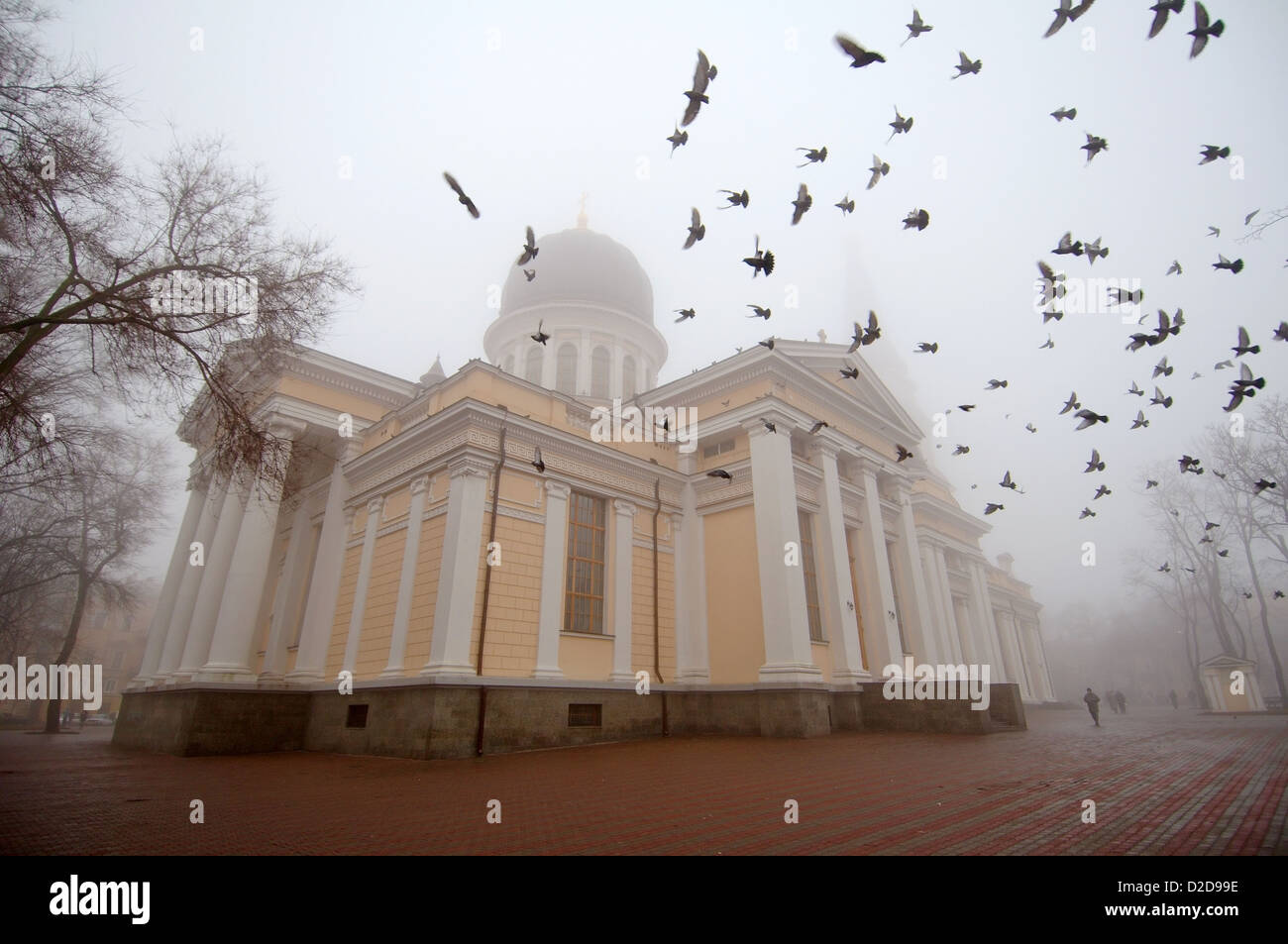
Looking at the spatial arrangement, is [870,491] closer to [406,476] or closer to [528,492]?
[528,492]

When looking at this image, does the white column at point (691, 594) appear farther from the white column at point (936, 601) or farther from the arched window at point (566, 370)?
the white column at point (936, 601)

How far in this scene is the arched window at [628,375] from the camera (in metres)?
28.5

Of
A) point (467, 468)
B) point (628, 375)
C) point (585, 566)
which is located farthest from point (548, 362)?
point (467, 468)

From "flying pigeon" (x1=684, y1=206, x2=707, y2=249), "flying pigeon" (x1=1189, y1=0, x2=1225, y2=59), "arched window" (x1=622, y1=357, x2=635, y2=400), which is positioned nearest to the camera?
"flying pigeon" (x1=1189, y1=0, x2=1225, y2=59)

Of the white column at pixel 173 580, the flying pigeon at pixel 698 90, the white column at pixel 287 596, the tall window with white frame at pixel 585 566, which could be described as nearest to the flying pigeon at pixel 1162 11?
the flying pigeon at pixel 698 90

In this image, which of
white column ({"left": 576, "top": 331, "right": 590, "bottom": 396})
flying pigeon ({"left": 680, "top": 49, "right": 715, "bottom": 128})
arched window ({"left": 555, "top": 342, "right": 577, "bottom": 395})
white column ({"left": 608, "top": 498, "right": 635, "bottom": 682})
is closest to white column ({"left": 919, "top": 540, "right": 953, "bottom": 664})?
white column ({"left": 608, "top": 498, "right": 635, "bottom": 682})

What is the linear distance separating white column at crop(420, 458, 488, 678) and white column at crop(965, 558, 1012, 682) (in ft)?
99.2

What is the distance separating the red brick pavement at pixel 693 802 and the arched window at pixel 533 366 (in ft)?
60.6

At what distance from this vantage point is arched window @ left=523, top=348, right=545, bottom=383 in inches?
1093

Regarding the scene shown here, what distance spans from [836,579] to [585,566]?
306 inches

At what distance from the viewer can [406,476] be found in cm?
1627

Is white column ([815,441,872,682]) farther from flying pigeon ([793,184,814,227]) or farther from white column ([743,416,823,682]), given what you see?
flying pigeon ([793,184,814,227])

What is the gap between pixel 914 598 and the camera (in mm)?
21891
